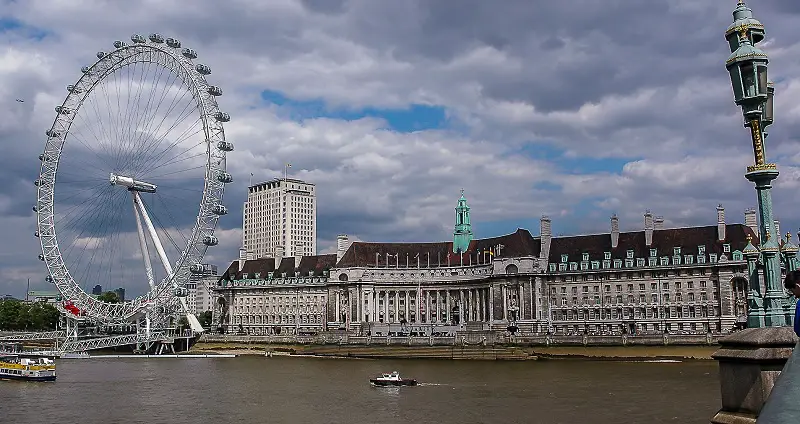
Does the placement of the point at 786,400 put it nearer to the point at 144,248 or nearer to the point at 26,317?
the point at 144,248

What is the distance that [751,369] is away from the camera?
1345cm

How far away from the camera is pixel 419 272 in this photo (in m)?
140

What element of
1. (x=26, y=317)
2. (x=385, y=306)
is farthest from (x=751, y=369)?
(x=26, y=317)

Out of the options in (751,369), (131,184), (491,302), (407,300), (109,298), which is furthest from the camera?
(109,298)

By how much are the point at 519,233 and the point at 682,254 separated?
26389 mm

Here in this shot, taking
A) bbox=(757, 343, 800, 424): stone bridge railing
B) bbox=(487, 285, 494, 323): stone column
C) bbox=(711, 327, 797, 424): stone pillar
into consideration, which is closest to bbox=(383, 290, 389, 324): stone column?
bbox=(487, 285, 494, 323): stone column

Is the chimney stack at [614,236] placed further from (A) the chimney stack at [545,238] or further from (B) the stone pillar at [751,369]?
(B) the stone pillar at [751,369]

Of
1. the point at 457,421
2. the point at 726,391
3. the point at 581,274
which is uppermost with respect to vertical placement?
the point at 581,274

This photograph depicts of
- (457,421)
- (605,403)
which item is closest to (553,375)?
(605,403)

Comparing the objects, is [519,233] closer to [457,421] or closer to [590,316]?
[590,316]

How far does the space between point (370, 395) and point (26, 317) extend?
4624 inches

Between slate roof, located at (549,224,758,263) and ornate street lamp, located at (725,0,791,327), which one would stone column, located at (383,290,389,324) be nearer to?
slate roof, located at (549,224,758,263)

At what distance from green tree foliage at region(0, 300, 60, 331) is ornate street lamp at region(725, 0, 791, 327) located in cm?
15670

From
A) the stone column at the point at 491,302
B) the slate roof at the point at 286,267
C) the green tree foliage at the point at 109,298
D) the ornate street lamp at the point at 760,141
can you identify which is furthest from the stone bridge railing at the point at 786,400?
the green tree foliage at the point at 109,298
